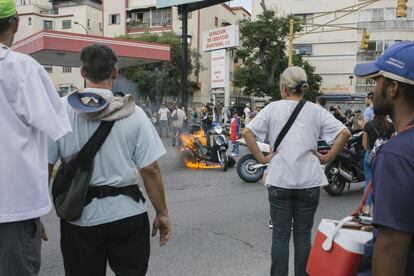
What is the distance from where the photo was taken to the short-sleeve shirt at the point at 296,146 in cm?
359

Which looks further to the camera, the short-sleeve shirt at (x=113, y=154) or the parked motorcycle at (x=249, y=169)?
the parked motorcycle at (x=249, y=169)

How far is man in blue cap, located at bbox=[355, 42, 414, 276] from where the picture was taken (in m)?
1.55

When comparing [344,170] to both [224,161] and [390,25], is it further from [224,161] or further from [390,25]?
[390,25]

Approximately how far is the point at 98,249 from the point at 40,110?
105 cm

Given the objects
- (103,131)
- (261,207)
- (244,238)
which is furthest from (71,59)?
(103,131)

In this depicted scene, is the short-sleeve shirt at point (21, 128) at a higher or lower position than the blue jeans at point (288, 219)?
higher

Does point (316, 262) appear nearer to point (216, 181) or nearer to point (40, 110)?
point (40, 110)

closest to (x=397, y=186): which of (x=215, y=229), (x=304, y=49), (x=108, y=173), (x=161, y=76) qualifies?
(x=108, y=173)

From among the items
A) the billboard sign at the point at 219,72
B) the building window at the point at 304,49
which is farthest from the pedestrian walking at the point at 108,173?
the building window at the point at 304,49

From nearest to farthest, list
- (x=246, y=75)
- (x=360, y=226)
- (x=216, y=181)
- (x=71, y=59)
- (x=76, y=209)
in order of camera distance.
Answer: (x=360, y=226) < (x=76, y=209) < (x=216, y=181) < (x=71, y=59) < (x=246, y=75)

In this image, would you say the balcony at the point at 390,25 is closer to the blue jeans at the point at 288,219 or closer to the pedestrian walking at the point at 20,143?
the blue jeans at the point at 288,219

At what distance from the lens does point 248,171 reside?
985cm

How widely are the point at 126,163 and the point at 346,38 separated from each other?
44.3 meters

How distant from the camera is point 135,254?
270 centimetres
